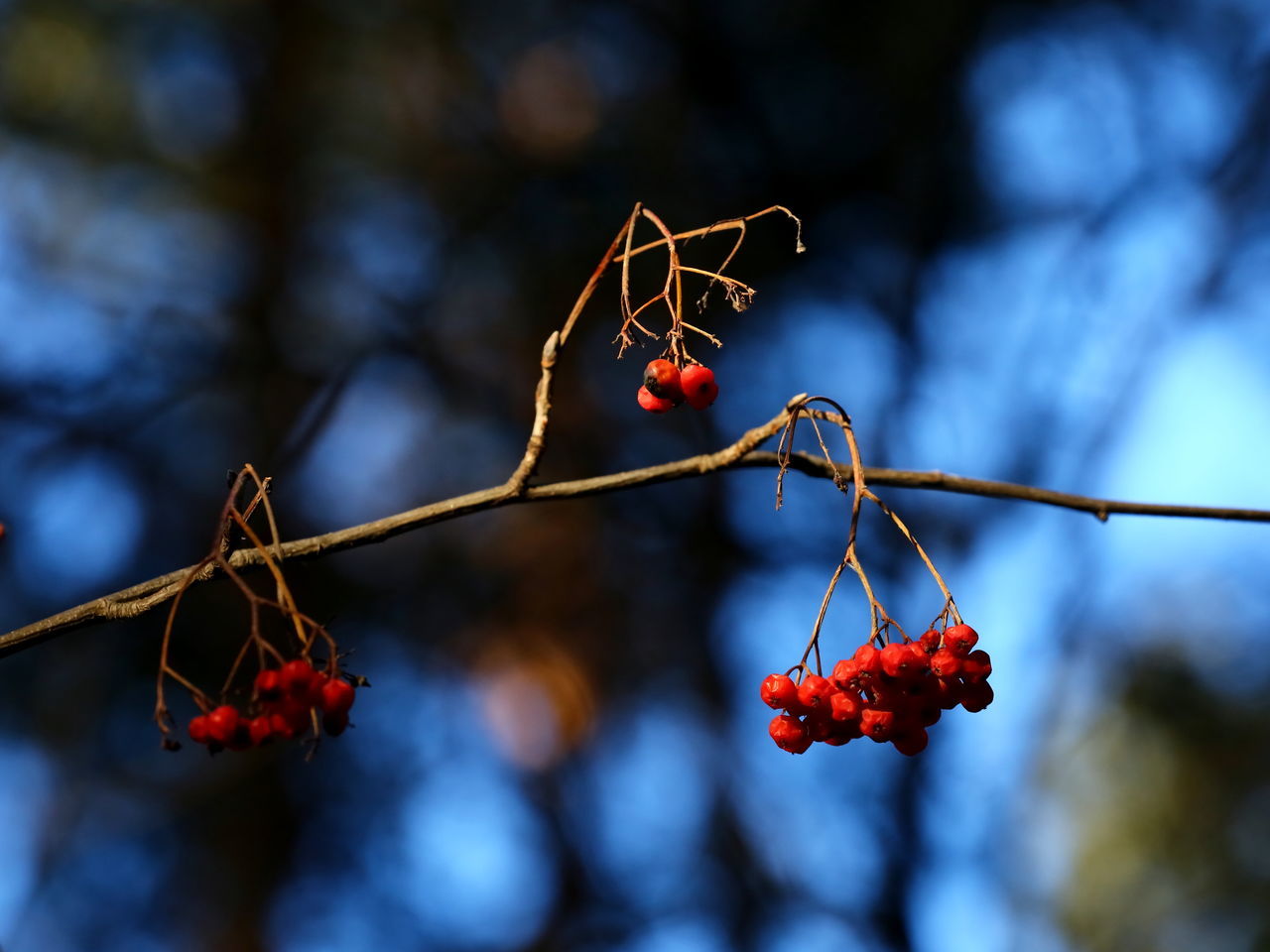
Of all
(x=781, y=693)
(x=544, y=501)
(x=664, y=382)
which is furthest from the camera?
(x=781, y=693)

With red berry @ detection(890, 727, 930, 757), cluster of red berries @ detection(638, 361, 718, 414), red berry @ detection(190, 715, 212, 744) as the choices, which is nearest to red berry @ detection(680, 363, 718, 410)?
cluster of red berries @ detection(638, 361, 718, 414)

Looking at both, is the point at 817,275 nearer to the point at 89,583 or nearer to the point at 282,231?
the point at 282,231

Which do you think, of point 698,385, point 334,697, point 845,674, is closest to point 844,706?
point 845,674

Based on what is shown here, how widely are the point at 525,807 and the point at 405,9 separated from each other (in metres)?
2.84

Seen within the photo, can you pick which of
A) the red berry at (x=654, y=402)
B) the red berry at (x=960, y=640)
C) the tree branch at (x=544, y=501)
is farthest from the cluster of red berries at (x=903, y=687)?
the red berry at (x=654, y=402)

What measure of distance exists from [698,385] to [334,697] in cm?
40

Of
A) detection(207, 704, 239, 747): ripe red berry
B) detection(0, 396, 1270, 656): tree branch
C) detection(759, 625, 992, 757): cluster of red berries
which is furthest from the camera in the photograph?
detection(759, 625, 992, 757): cluster of red berries

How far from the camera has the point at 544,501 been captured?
78cm

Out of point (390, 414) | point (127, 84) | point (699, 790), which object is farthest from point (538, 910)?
point (127, 84)

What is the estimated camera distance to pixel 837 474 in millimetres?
821

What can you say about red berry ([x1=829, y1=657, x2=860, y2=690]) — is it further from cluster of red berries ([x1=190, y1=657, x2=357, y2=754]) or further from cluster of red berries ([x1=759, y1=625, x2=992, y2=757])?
cluster of red berries ([x1=190, y1=657, x2=357, y2=754])

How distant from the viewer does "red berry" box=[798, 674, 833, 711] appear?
1010mm

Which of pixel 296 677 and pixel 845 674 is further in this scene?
pixel 845 674

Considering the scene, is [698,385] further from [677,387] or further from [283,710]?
[283,710]
